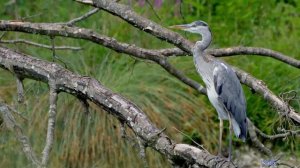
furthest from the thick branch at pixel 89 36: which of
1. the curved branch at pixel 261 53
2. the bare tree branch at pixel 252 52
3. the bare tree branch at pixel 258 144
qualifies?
the bare tree branch at pixel 258 144

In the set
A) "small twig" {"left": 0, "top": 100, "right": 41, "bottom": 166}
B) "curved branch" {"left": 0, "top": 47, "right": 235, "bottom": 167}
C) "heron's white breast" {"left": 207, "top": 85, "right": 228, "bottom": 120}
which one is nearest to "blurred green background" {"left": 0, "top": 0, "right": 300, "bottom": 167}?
"heron's white breast" {"left": 207, "top": 85, "right": 228, "bottom": 120}

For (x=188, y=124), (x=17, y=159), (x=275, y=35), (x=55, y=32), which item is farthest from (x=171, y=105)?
(x=55, y=32)

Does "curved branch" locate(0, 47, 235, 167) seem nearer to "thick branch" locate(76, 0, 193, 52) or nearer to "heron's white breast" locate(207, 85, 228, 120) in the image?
"thick branch" locate(76, 0, 193, 52)

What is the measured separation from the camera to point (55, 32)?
13.1 feet

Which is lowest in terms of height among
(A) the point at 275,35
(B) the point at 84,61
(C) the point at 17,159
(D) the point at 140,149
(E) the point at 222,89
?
(D) the point at 140,149

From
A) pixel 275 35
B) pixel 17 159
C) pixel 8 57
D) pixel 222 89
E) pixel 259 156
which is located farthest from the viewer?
pixel 275 35

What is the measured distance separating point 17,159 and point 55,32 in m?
2.47

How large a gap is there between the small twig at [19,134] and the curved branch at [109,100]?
0.71 ft

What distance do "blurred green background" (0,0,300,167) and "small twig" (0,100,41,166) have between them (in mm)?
1844

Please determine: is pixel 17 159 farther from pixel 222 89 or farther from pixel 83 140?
pixel 222 89

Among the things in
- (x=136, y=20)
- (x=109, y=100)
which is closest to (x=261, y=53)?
(x=136, y=20)

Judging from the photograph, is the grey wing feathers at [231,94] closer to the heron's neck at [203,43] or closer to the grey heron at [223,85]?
the grey heron at [223,85]

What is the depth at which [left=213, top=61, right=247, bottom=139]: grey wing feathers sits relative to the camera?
13.8ft

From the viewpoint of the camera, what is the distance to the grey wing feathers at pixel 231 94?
4.20 meters
